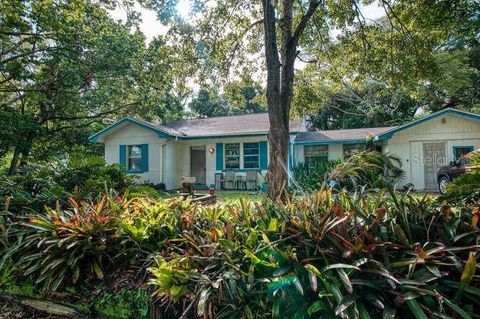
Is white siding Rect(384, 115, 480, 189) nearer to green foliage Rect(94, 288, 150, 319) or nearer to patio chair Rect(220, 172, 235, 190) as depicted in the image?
patio chair Rect(220, 172, 235, 190)

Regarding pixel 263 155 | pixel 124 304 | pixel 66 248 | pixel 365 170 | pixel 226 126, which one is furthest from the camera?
pixel 226 126

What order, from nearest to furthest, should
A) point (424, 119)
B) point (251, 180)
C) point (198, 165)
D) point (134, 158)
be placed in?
1. point (424, 119)
2. point (251, 180)
3. point (134, 158)
4. point (198, 165)

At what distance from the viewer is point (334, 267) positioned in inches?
84.1

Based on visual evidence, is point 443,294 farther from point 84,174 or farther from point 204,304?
point 84,174

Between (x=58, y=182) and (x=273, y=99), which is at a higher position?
(x=273, y=99)

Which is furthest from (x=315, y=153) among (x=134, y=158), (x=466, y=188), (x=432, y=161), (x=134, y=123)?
(x=466, y=188)

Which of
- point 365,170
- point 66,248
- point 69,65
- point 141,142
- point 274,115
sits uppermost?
point 69,65

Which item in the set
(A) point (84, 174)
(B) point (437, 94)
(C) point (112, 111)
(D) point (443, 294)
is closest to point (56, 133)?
Result: (C) point (112, 111)

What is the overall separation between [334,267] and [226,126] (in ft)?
48.7

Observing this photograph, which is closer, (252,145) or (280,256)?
(280,256)

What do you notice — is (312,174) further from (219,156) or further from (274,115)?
(274,115)

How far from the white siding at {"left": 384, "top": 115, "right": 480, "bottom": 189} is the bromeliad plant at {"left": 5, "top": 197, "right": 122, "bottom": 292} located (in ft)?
45.4

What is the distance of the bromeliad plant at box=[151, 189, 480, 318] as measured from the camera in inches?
78.4

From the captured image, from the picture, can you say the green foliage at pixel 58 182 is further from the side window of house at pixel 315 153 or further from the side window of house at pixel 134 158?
the side window of house at pixel 315 153
